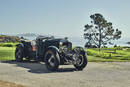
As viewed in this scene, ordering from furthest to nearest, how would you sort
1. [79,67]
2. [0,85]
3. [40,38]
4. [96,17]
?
[96,17], [40,38], [79,67], [0,85]

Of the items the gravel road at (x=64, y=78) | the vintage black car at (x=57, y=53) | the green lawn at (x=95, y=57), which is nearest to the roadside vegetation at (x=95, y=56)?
the green lawn at (x=95, y=57)

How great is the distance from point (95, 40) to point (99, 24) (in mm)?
4119

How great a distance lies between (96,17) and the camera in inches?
1929

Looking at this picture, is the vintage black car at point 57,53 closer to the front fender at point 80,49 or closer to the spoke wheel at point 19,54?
the front fender at point 80,49

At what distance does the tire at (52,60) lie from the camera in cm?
986

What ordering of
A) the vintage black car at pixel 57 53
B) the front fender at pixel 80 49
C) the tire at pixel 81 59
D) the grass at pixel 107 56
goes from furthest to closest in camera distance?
the grass at pixel 107 56, the front fender at pixel 80 49, the tire at pixel 81 59, the vintage black car at pixel 57 53

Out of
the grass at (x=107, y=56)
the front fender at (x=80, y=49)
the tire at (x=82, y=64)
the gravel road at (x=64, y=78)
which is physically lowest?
the grass at (x=107, y=56)

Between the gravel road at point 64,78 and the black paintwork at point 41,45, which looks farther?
the black paintwork at point 41,45

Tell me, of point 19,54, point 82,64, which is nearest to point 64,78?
point 82,64

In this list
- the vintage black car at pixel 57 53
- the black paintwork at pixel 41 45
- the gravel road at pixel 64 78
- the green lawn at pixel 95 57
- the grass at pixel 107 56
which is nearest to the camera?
the gravel road at pixel 64 78

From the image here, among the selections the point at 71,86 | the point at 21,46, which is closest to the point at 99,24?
the point at 21,46

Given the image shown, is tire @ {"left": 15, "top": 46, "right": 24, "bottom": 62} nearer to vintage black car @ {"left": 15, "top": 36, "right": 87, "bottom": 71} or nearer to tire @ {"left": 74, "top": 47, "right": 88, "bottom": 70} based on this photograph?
vintage black car @ {"left": 15, "top": 36, "right": 87, "bottom": 71}

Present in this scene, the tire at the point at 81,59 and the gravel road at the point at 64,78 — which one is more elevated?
the tire at the point at 81,59

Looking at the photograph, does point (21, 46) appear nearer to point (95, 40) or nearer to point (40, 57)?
point (40, 57)
